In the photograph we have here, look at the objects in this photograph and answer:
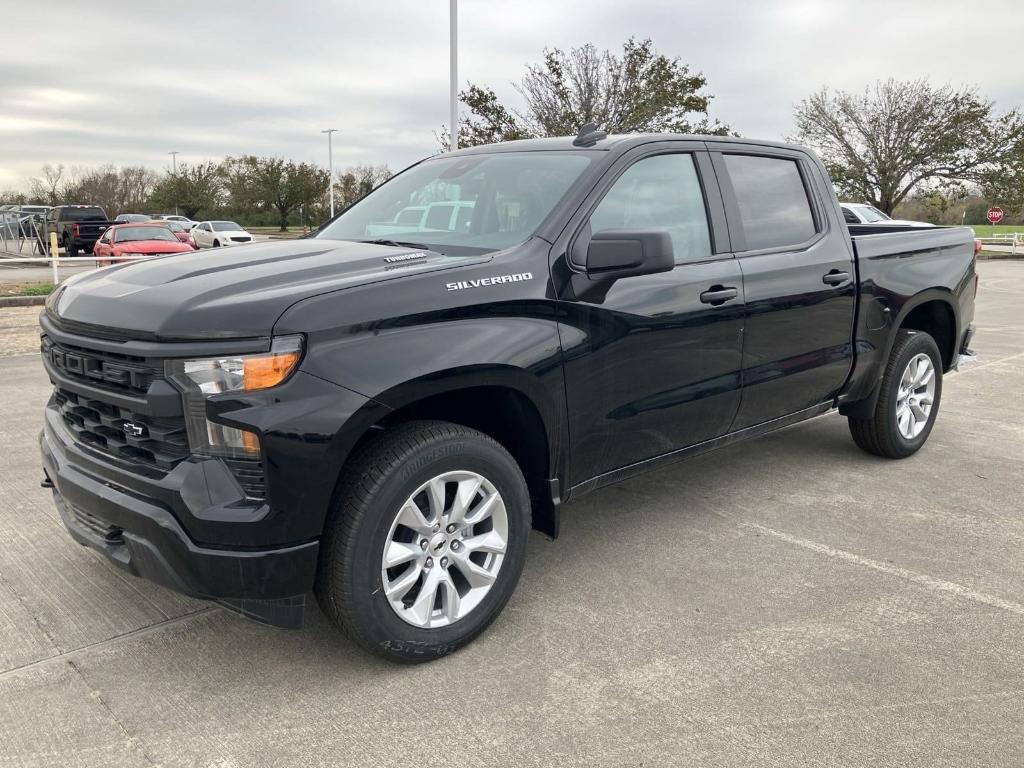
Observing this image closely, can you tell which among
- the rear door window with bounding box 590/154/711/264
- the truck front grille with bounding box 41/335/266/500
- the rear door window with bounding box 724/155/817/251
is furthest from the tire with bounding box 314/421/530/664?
the rear door window with bounding box 724/155/817/251

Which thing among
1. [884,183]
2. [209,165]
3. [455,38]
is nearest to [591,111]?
[455,38]

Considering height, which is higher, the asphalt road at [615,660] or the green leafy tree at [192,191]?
the green leafy tree at [192,191]

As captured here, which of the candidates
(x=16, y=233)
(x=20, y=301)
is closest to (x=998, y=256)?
(x=20, y=301)

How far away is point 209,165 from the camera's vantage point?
67.9 metres

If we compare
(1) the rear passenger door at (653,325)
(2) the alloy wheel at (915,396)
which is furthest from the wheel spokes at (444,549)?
(2) the alloy wheel at (915,396)

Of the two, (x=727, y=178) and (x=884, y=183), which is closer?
(x=727, y=178)

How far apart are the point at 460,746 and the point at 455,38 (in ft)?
54.6

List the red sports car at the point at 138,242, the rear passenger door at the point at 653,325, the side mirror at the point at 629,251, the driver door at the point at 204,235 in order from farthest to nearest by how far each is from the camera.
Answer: the driver door at the point at 204,235, the red sports car at the point at 138,242, the rear passenger door at the point at 653,325, the side mirror at the point at 629,251

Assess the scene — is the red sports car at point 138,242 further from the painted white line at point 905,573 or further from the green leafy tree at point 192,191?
the green leafy tree at point 192,191

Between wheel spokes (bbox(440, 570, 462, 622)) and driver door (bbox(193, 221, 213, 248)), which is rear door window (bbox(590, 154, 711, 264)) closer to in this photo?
wheel spokes (bbox(440, 570, 462, 622))

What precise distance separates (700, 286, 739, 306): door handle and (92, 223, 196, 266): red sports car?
62.3 feet

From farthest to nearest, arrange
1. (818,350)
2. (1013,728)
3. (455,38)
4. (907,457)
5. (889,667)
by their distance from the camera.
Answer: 1. (455,38)
2. (907,457)
3. (818,350)
4. (889,667)
5. (1013,728)

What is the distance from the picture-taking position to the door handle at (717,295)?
3770 mm

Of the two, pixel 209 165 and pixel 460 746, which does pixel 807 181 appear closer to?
pixel 460 746
